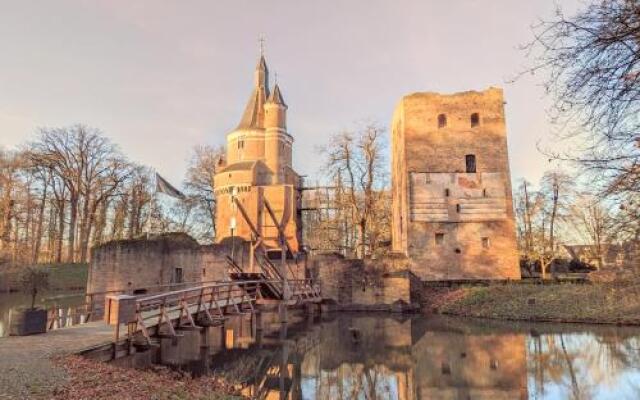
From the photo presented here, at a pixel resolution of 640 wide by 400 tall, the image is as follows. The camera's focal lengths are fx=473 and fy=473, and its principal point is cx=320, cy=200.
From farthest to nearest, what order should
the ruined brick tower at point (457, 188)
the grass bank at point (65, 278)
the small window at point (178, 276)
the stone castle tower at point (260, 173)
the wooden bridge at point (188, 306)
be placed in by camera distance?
the stone castle tower at point (260, 173) < the grass bank at point (65, 278) < the ruined brick tower at point (457, 188) < the small window at point (178, 276) < the wooden bridge at point (188, 306)

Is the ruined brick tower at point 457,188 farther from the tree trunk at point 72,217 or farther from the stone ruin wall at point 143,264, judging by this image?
the tree trunk at point 72,217

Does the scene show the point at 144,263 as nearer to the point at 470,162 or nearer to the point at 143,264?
the point at 143,264

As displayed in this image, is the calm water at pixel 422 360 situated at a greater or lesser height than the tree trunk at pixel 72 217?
lesser

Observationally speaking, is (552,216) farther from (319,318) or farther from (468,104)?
(319,318)

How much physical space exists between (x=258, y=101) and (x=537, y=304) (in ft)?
102

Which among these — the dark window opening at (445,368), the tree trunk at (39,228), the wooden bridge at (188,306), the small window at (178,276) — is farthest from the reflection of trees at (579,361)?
the tree trunk at (39,228)

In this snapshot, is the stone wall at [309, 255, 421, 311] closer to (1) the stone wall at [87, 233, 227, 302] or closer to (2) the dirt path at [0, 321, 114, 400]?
(1) the stone wall at [87, 233, 227, 302]

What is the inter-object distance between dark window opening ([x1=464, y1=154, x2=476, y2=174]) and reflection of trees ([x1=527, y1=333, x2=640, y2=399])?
43.8 feet

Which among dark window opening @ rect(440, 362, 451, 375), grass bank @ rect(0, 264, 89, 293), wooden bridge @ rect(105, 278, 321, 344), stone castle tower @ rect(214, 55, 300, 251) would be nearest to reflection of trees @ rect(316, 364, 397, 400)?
dark window opening @ rect(440, 362, 451, 375)

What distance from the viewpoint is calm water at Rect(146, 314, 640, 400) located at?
9.13m

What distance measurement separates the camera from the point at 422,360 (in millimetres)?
11938

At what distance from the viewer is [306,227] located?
49.2m

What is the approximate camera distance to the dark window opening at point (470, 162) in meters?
27.3

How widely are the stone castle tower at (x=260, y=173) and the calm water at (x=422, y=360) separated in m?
17.6
